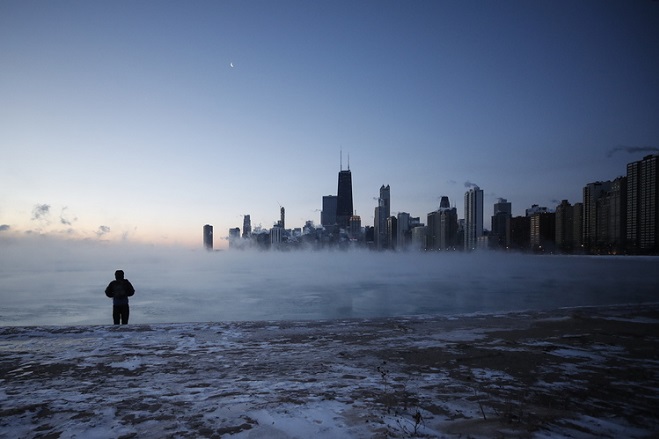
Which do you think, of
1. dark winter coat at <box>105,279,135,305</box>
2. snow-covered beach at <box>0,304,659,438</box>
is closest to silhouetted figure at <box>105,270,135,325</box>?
dark winter coat at <box>105,279,135,305</box>

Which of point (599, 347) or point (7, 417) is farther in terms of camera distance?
point (599, 347)

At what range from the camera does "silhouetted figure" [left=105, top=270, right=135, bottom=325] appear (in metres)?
13.6

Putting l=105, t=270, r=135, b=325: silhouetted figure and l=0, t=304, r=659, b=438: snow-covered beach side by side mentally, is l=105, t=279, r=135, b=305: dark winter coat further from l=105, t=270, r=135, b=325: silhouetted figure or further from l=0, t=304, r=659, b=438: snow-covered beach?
l=0, t=304, r=659, b=438: snow-covered beach

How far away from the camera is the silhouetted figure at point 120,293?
44.6ft

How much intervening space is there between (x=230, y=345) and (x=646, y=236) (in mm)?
227136

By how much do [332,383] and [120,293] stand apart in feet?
33.6

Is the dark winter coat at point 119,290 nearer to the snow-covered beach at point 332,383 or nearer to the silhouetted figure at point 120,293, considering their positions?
the silhouetted figure at point 120,293

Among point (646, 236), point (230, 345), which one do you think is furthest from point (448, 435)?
point (646, 236)

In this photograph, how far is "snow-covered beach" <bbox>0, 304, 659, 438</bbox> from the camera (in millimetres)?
4941

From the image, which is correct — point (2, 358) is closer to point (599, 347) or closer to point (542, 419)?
Answer: point (542, 419)

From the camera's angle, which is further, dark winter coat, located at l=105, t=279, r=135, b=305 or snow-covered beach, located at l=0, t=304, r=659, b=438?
dark winter coat, located at l=105, t=279, r=135, b=305

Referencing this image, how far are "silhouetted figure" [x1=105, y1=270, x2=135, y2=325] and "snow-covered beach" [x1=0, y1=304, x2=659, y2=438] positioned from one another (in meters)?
1.94

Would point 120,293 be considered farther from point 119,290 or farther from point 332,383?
point 332,383

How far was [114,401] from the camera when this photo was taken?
5883 mm
